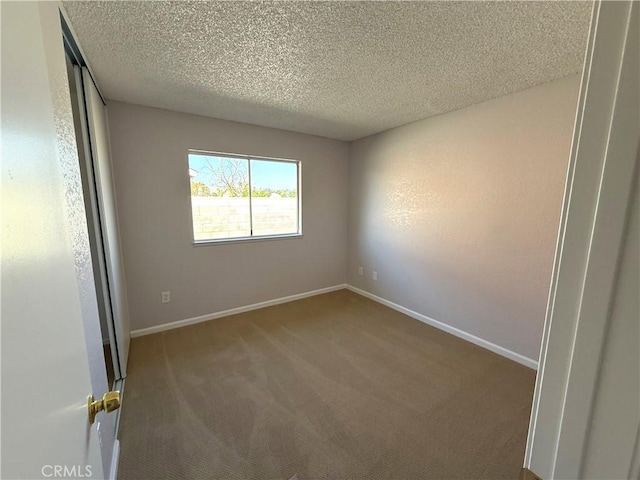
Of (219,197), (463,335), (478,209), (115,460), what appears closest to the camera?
(115,460)

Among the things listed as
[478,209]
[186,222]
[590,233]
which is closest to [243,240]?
[186,222]

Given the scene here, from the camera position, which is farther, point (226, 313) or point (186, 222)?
point (226, 313)

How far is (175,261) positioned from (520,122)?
3.55 meters

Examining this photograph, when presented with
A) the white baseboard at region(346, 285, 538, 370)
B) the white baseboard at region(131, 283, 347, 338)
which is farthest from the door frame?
the white baseboard at region(131, 283, 347, 338)

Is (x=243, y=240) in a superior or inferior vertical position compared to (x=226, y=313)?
superior

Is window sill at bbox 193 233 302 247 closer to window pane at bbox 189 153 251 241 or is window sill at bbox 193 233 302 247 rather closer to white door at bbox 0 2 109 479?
window pane at bbox 189 153 251 241

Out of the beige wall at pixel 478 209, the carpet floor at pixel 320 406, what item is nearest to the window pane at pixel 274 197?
the beige wall at pixel 478 209

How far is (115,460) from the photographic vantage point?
1391mm

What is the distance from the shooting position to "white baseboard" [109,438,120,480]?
131 cm

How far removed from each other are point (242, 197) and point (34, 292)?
9.62ft

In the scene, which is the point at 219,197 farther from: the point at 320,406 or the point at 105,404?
the point at 105,404

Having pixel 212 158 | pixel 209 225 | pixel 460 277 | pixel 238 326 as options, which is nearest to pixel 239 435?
pixel 238 326

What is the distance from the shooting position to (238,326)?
295 cm

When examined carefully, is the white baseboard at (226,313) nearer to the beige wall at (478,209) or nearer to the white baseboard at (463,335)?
the white baseboard at (463,335)
